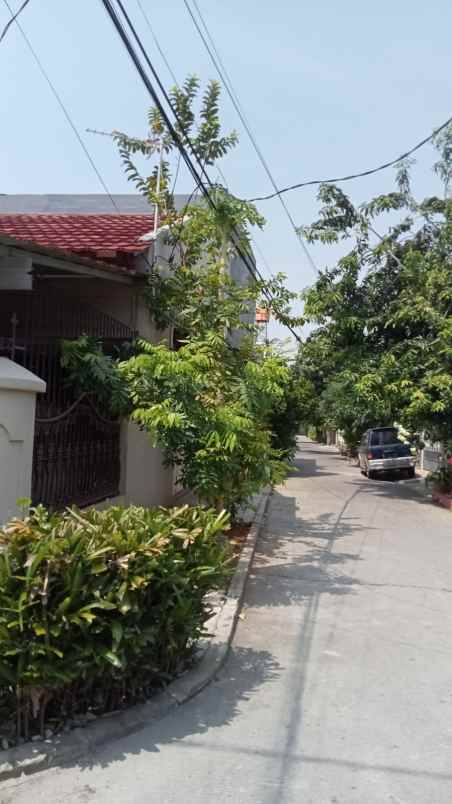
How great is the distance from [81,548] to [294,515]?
10.8 m

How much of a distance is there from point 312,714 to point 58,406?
389cm

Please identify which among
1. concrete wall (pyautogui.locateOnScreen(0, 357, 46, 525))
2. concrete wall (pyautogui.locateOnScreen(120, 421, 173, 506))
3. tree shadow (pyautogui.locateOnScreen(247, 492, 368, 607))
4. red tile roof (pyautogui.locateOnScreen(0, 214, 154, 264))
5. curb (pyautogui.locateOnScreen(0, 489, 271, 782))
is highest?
red tile roof (pyautogui.locateOnScreen(0, 214, 154, 264))

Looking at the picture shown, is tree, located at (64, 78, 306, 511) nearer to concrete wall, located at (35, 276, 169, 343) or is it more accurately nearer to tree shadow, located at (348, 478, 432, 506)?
concrete wall, located at (35, 276, 169, 343)

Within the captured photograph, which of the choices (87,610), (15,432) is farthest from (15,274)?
(87,610)

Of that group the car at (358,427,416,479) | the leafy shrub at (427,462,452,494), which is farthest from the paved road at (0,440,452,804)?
the car at (358,427,416,479)

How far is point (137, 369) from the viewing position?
697 centimetres

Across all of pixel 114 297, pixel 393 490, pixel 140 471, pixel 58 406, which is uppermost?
pixel 114 297

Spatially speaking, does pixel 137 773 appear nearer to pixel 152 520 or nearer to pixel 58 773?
pixel 58 773

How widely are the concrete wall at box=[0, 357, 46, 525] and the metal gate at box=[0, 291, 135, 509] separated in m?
0.69

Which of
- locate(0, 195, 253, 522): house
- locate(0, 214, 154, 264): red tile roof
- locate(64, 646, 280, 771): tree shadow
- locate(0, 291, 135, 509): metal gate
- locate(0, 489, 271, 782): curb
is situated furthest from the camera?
locate(0, 214, 154, 264): red tile roof

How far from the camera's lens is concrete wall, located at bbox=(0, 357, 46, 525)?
5.04m

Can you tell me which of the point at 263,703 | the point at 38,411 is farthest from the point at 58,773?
the point at 38,411

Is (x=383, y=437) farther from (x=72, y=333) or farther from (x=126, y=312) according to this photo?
(x=72, y=333)

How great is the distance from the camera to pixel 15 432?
Answer: 5.16 m
